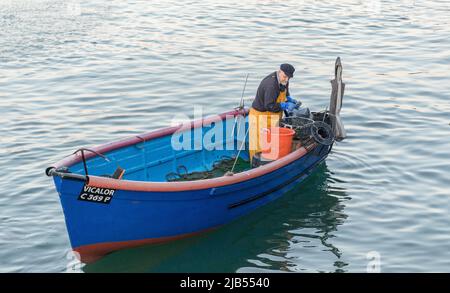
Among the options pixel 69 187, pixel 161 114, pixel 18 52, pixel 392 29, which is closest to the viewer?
pixel 69 187

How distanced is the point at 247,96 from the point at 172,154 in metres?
6.77

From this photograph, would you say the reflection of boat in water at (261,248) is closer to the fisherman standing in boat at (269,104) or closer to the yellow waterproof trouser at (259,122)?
the yellow waterproof trouser at (259,122)

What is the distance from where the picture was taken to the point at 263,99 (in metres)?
13.9

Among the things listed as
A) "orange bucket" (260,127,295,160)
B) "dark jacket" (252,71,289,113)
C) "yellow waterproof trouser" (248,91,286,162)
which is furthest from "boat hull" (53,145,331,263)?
"dark jacket" (252,71,289,113)

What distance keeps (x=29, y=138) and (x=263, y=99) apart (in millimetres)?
6214

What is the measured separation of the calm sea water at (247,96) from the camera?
12.3 meters

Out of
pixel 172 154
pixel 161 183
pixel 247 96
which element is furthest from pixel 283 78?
pixel 247 96

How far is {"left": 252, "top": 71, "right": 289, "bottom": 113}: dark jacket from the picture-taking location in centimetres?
1370

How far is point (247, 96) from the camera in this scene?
2022cm

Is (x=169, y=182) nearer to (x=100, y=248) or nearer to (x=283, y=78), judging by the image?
(x=100, y=248)

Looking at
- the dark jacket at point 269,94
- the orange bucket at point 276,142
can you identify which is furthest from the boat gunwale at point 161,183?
the dark jacket at point 269,94

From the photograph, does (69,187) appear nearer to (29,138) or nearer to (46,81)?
(29,138)

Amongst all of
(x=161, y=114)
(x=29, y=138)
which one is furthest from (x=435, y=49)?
(x=29, y=138)

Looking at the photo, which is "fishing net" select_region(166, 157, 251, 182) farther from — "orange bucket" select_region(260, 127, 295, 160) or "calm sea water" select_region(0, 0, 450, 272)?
"calm sea water" select_region(0, 0, 450, 272)
